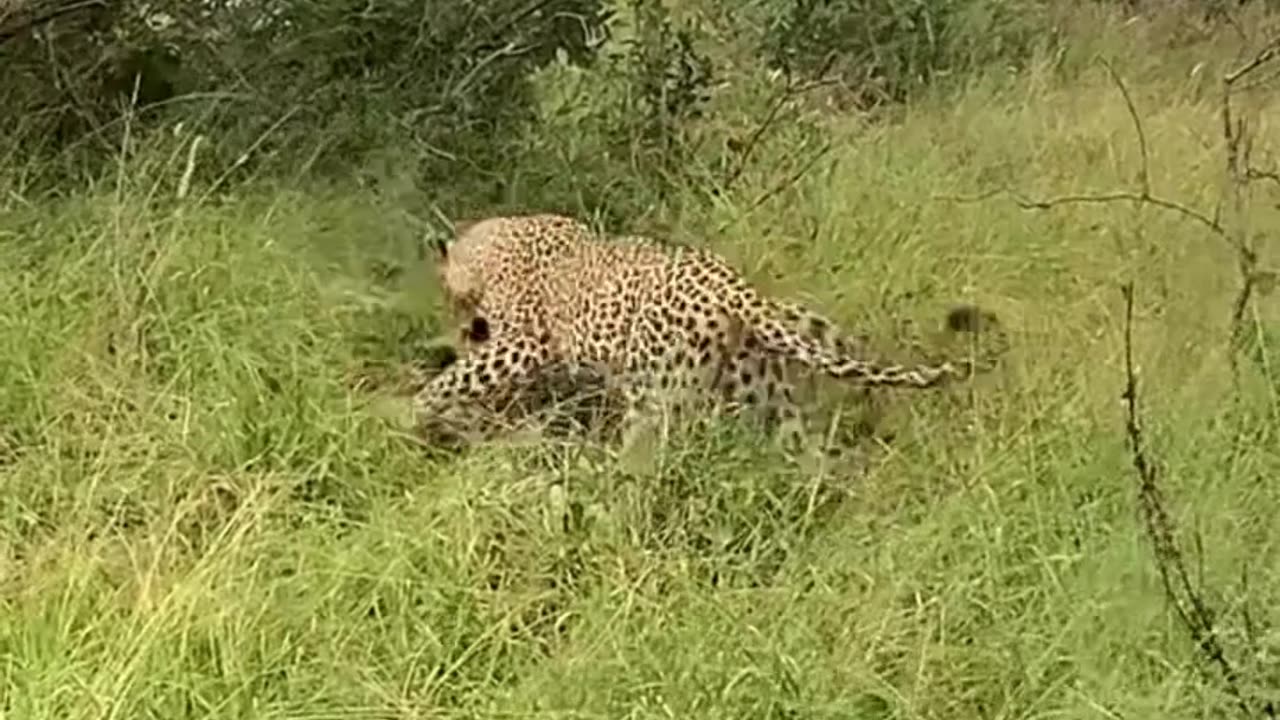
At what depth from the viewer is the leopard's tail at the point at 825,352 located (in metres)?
3.74

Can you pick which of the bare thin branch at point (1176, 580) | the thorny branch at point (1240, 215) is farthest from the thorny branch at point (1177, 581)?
the thorny branch at point (1240, 215)

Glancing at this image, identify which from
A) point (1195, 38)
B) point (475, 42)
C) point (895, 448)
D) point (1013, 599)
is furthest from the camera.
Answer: point (1195, 38)

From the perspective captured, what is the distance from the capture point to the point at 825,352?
12.4 feet

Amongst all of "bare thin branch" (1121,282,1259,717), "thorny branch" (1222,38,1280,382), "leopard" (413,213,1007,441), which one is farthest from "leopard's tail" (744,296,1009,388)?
"bare thin branch" (1121,282,1259,717)

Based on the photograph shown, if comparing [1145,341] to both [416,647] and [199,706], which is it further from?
[199,706]

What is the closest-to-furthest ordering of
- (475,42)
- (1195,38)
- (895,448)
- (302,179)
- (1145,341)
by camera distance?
(895,448), (1145,341), (302,179), (475,42), (1195,38)

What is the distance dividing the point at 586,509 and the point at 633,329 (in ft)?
2.09

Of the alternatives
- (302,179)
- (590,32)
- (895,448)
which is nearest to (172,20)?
(302,179)

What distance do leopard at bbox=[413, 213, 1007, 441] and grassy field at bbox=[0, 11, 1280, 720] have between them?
10 cm

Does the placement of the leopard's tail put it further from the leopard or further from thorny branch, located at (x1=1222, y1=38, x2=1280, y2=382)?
thorny branch, located at (x1=1222, y1=38, x2=1280, y2=382)

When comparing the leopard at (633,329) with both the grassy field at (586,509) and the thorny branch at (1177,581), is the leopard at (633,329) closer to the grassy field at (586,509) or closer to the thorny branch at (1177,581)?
the grassy field at (586,509)

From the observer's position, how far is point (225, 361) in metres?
3.86

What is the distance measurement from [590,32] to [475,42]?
11.7 inches

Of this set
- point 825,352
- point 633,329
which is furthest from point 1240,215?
point 633,329
